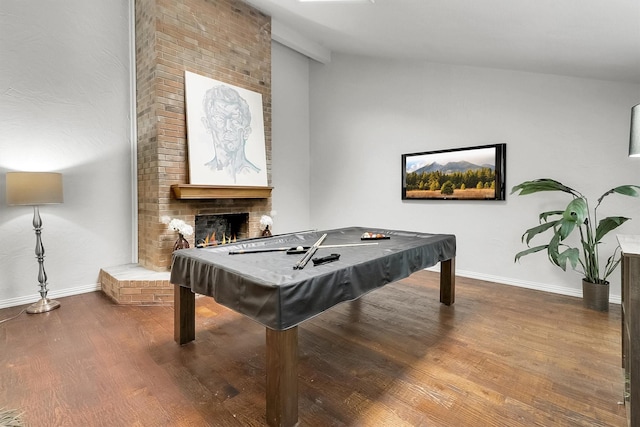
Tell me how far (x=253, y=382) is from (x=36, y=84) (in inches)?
145

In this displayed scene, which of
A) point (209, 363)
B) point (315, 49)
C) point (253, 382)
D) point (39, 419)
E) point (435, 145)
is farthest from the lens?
point (315, 49)

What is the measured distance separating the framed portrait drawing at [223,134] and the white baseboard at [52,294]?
1692mm

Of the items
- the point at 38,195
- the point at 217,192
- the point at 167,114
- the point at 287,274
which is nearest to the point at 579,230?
the point at 287,274

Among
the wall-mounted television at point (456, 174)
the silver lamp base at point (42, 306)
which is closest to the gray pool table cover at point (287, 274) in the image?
the wall-mounted television at point (456, 174)

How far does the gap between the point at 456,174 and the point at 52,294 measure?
16.4 ft

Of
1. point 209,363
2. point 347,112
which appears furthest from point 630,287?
point 347,112

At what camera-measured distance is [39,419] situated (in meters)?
1.50

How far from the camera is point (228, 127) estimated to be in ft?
13.2

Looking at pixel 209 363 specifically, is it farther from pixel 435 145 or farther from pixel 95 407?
pixel 435 145

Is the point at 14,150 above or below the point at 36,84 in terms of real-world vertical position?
below

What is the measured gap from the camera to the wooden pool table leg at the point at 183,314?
89.0 inches

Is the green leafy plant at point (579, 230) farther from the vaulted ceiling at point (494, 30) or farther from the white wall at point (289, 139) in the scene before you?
the white wall at point (289, 139)

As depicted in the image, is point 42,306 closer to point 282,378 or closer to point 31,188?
point 31,188

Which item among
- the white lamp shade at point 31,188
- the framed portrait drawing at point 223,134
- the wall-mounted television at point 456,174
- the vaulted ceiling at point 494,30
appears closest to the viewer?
the vaulted ceiling at point 494,30
